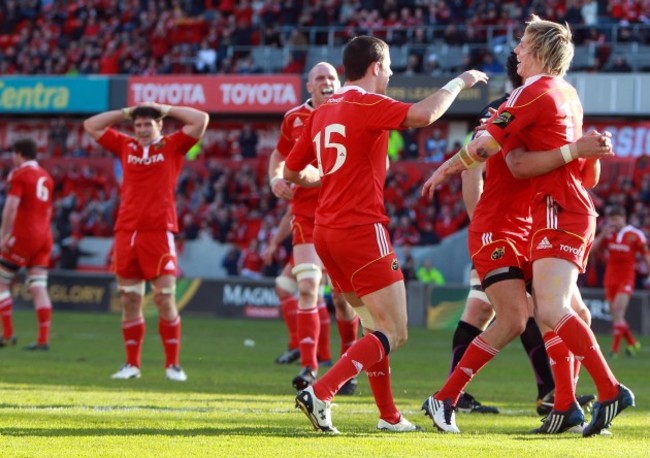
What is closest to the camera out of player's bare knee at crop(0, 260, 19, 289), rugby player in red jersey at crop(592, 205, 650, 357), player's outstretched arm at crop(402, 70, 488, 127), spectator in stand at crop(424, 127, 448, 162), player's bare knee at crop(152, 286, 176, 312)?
player's outstretched arm at crop(402, 70, 488, 127)

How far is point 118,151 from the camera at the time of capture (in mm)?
12312

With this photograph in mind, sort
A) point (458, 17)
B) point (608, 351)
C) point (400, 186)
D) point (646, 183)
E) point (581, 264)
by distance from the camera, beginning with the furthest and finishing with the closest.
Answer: point (458, 17), point (400, 186), point (646, 183), point (608, 351), point (581, 264)

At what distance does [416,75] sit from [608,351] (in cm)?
1469

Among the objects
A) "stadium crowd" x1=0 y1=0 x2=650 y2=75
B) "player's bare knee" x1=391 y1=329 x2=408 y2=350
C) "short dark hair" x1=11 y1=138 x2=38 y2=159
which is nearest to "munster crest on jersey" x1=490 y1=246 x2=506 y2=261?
"player's bare knee" x1=391 y1=329 x2=408 y2=350

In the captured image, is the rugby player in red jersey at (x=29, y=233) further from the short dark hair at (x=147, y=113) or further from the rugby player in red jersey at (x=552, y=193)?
the rugby player in red jersey at (x=552, y=193)

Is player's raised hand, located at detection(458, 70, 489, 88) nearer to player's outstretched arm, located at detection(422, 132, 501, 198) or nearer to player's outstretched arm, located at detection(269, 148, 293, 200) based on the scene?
player's outstretched arm, located at detection(422, 132, 501, 198)

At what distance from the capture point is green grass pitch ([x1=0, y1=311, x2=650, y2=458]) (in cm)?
675

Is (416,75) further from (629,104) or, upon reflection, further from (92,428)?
(92,428)

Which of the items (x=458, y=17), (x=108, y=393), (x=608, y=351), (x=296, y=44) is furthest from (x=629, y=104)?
(x=108, y=393)

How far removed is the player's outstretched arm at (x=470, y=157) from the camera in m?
7.38

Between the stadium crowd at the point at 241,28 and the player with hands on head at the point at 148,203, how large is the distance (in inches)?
779

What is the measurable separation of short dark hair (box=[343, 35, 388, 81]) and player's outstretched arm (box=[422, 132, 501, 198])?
30.5 inches

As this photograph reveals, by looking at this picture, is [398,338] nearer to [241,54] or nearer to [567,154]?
[567,154]

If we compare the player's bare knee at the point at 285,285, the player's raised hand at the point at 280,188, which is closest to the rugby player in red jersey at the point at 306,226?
the player's raised hand at the point at 280,188
